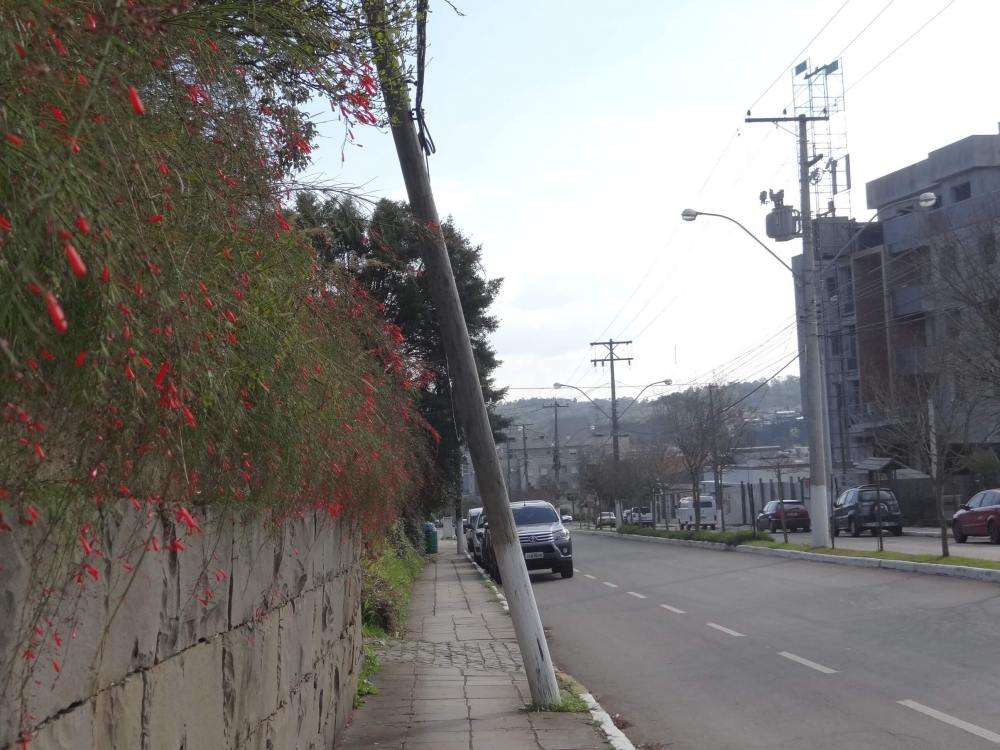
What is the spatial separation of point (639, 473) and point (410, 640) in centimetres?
4541

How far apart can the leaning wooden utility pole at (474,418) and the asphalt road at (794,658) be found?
97 centimetres

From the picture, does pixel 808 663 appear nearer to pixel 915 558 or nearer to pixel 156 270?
pixel 156 270

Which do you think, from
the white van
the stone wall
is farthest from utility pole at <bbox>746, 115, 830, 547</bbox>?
the white van

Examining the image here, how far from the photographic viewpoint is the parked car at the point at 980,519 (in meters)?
28.3

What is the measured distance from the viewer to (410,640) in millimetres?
14148

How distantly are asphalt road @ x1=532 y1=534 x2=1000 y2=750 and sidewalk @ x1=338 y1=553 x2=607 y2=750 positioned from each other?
77 centimetres

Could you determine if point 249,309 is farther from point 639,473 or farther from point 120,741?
point 639,473

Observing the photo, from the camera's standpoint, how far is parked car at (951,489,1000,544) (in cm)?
2828

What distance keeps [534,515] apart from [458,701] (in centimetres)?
1796

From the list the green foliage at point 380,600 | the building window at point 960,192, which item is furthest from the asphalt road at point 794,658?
the building window at point 960,192

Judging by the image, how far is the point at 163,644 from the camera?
3156 millimetres

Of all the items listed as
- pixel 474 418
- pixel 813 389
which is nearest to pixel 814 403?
pixel 813 389

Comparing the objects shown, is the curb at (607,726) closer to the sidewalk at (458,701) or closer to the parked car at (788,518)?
the sidewalk at (458,701)

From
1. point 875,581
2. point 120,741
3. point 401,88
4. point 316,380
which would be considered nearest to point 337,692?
point 316,380
